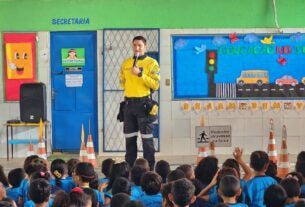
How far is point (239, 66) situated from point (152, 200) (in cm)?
756

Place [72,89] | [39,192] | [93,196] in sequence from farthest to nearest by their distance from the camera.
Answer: [72,89]
[93,196]
[39,192]

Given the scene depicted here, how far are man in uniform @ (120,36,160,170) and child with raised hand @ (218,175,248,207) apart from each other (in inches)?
160

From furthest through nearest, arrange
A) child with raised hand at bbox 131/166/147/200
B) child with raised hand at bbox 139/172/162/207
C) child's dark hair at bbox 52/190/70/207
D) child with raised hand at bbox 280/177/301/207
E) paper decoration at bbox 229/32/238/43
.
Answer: paper decoration at bbox 229/32/238/43 → child with raised hand at bbox 131/166/147/200 → child with raised hand at bbox 139/172/162/207 → child with raised hand at bbox 280/177/301/207 → child's dark hair at bbox 52/190/70/207

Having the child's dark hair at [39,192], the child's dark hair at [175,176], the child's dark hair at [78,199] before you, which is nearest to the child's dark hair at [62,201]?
the child's dark hair at [78,199]

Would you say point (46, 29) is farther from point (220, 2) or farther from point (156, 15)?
point (220, 2)

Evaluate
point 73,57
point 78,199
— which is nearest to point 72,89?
point 73,57

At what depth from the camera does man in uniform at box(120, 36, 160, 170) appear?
10.1 meters

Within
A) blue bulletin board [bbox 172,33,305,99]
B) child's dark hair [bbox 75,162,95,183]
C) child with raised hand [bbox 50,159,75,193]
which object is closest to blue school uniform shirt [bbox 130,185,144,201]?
child's dark hair [bbox 75,162,95,183]

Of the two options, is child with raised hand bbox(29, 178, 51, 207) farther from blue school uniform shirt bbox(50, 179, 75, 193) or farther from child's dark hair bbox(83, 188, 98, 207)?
blue school uniform shirt bbox(50, 179, 75, 193)

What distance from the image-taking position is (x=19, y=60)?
44.1ft

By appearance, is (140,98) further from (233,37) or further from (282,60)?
(282,60)

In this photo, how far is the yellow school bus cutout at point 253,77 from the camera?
44.7ft

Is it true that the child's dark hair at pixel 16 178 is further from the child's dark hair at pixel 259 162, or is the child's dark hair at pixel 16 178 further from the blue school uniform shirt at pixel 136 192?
the child's dark hair at pixel 259 162

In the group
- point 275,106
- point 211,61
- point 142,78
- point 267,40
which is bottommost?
point 275,106
